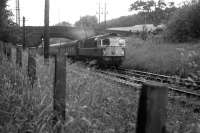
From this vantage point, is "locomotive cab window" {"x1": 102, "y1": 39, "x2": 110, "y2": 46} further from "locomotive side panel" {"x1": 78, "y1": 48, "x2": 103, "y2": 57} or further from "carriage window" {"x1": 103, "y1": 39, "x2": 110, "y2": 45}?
"locomotive side panel" {"x1": 78, "y1": 48, "x2": 103, "y2": 57}

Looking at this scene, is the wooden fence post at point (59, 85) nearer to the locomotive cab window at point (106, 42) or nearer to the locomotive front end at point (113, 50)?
the locomotive front end at point (113, 50)

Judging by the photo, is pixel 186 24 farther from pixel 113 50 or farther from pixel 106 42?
pixel 106 42

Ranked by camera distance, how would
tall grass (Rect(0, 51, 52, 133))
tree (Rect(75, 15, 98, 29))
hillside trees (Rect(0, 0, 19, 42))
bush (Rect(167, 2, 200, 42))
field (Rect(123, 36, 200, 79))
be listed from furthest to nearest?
1. tree (Rect(75, 15, 98, 29))
2. bush (Rect(167, 2, 200, 42))
3. hillside trees (Rect(0, 0, 19, 42))
4. field (Rect(123, 36, 200, 79))
5. tall grass (Rect(0, 51, 52, 133))

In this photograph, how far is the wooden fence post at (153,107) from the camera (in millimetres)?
1517

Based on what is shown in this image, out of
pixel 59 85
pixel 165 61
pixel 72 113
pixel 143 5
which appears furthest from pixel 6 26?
pixel 143 5

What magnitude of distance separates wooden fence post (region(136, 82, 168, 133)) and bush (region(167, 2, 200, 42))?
76.6 ft

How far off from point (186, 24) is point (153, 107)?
78.5 feet

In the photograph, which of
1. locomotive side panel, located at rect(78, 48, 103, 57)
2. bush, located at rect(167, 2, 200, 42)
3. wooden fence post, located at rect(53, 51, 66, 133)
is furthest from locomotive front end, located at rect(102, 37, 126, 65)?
wooden fence post, located at rect(53, 51, 66, 133)

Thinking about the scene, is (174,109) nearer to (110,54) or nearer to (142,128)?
(142,128)

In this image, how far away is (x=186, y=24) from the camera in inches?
941

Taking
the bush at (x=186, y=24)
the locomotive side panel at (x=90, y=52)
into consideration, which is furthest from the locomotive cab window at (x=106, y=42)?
the bush at (x=186, y=24)

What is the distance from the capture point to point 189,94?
29.0 feet

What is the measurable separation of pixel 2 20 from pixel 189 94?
1323 cm

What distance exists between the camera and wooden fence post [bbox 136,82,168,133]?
152 centimetres
